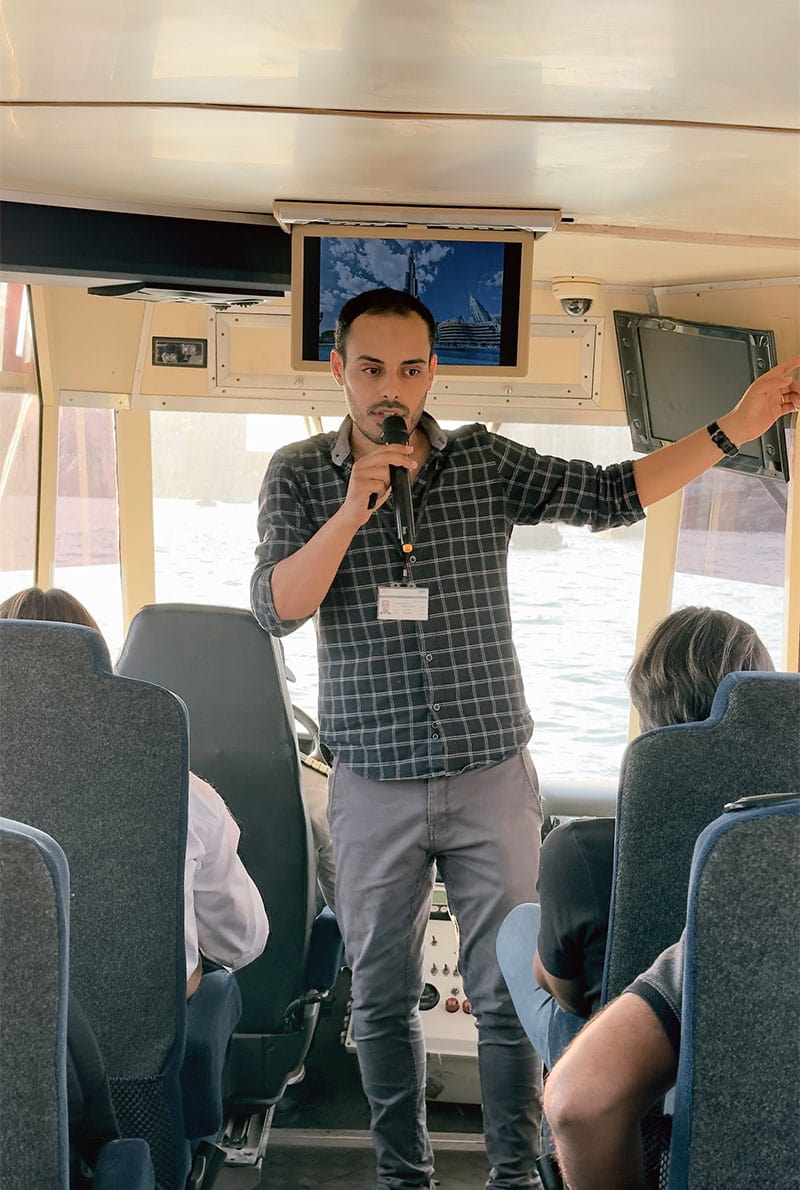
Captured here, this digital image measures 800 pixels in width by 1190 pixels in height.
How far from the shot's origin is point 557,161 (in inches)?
90.0

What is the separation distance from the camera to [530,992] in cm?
223

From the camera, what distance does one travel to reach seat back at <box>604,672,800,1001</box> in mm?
1704

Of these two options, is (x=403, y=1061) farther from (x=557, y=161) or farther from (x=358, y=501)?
(x=557, y=161)

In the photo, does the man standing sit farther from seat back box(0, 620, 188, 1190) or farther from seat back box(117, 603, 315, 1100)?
seat back box(0, 620, 188, 1190)

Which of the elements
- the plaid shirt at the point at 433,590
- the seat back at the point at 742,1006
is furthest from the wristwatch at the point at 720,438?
the seat back at the point at 742,1006

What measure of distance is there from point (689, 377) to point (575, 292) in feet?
1.60

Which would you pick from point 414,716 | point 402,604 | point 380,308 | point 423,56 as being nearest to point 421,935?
point 414,716

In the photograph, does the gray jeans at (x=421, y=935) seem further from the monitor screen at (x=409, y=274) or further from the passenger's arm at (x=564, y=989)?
the monitor screen at (x=409, y=274)

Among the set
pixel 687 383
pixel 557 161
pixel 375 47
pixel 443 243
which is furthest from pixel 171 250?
pixel 687 383

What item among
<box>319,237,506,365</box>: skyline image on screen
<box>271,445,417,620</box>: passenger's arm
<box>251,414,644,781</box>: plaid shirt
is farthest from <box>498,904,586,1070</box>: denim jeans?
<box>319,237,506,365</box>: skyline image on screen

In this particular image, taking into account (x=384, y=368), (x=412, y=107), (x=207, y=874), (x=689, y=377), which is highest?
(x=412, y=107)

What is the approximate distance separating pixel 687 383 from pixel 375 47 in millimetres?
2694

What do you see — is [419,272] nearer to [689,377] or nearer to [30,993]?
[689,377]

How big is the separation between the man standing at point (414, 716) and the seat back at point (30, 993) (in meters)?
1.19
